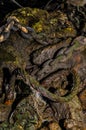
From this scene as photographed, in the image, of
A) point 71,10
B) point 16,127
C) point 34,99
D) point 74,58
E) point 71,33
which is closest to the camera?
point 16,127

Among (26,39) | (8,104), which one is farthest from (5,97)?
(26,39)

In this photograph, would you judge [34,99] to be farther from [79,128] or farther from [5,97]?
[79,128]

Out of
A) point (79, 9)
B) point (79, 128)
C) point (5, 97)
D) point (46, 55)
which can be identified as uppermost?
point (79, 9)

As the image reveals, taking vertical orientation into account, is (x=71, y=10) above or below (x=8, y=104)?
above

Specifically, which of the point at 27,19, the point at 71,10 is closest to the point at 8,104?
the point at 27,19

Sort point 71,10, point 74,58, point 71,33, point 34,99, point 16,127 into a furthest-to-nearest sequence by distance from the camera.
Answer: point 71,10
point 71,33
point 74,58
point 34,99
point 16,127

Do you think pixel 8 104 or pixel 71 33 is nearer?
pixel 8 104
